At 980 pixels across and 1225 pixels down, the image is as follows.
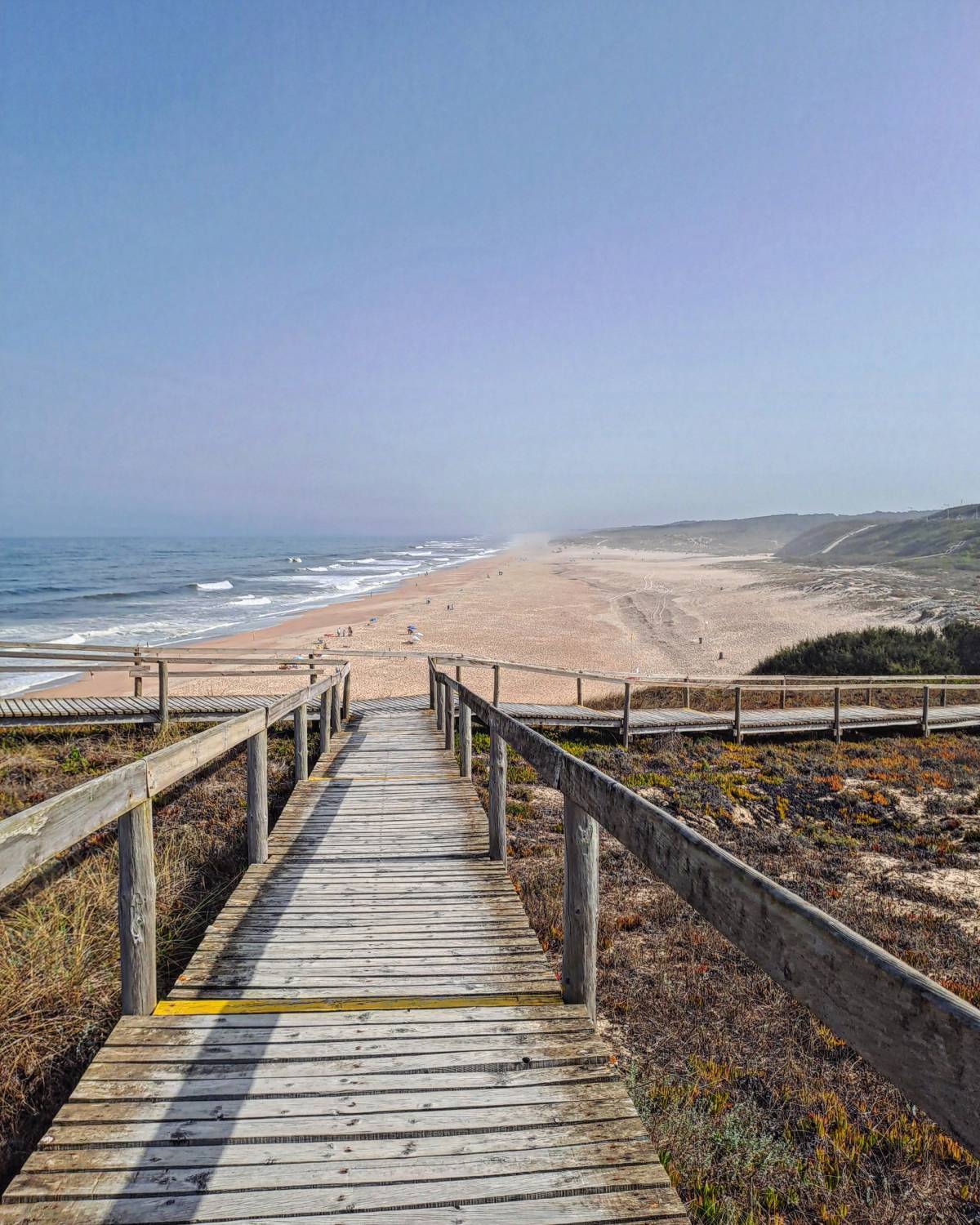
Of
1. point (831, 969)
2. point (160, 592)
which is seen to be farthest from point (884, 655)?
point (160, 592)

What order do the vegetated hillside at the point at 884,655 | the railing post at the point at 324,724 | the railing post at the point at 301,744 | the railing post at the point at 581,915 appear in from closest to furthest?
the railing post at the point at 581,915 < the railing post at the point at 301,744 < the railing post at the point at 324,724 < the vegetated hillside at the point at 884,655

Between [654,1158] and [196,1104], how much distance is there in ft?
4.82

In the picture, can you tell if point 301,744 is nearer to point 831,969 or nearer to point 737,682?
point 831,969

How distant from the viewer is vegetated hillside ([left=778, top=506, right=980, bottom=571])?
58.7 meters

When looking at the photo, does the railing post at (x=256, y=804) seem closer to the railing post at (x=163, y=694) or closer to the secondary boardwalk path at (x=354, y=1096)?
the secondary boardwalk path at (x=354, y=1096)

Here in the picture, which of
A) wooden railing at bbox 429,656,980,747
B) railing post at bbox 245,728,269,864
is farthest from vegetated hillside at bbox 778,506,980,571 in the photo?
railing post at bbox 245,728,269,864

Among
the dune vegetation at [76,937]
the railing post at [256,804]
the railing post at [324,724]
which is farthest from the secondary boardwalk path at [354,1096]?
the railing post at [324,724]

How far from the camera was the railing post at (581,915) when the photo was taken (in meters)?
2.88

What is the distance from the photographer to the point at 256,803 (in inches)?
183

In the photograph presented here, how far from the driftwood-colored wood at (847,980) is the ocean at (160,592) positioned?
21.2 metres

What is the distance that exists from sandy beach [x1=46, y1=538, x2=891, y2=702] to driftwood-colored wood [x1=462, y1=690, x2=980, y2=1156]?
16315 millimetres

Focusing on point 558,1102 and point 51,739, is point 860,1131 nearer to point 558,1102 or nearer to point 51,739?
point 558,1102

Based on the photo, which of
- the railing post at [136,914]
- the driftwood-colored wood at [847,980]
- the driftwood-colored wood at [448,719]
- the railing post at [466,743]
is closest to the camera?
the driftwood-colored wood at [847,980]

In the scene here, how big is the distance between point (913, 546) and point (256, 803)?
294ft
